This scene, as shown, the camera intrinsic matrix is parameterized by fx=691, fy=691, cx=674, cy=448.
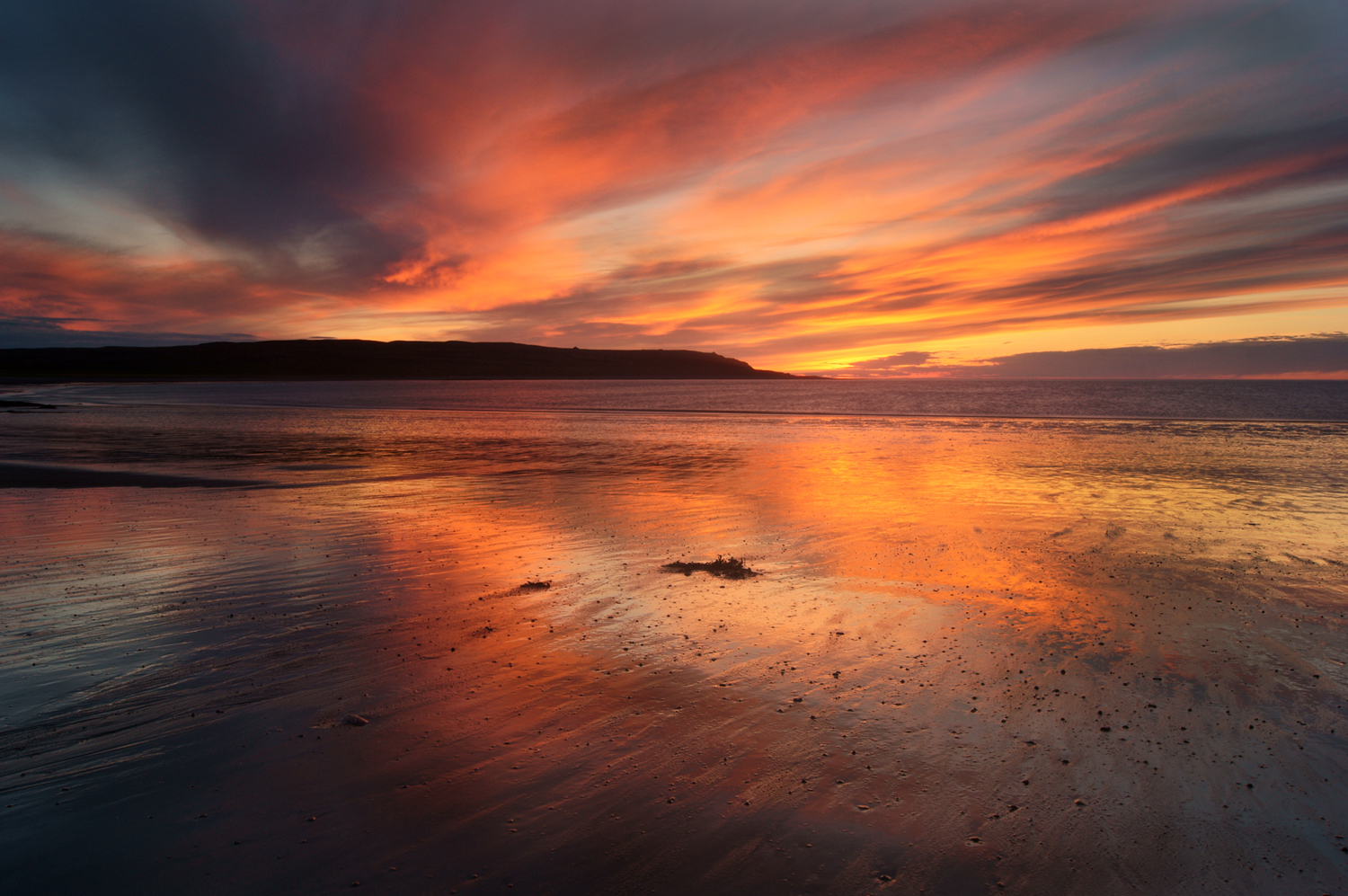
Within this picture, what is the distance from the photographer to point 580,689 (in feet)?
19.8

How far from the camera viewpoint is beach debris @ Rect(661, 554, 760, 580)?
9.63 meters

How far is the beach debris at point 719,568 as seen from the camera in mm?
9633

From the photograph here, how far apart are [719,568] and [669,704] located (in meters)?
4.15

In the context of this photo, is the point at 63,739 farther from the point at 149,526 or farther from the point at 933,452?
the point at 933,452

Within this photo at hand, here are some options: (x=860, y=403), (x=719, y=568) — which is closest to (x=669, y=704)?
(x=719, y=568)

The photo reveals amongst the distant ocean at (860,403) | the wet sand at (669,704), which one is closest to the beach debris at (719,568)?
the wet sand at (669,704)

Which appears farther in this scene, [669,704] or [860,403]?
[860,403]

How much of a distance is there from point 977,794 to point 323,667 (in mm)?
5607

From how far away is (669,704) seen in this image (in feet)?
19.0

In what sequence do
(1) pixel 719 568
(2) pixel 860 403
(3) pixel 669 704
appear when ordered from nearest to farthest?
(3) pixel 669 704
(1) pixel 719 568
(2) pixel 860 403

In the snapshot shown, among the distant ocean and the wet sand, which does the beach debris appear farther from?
the distant ocean

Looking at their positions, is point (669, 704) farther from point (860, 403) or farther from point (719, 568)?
point (860, 403)

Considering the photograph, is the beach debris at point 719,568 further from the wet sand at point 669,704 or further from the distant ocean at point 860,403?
the distant ocean at point 860,403

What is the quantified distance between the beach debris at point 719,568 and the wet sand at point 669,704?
366 millimetres
